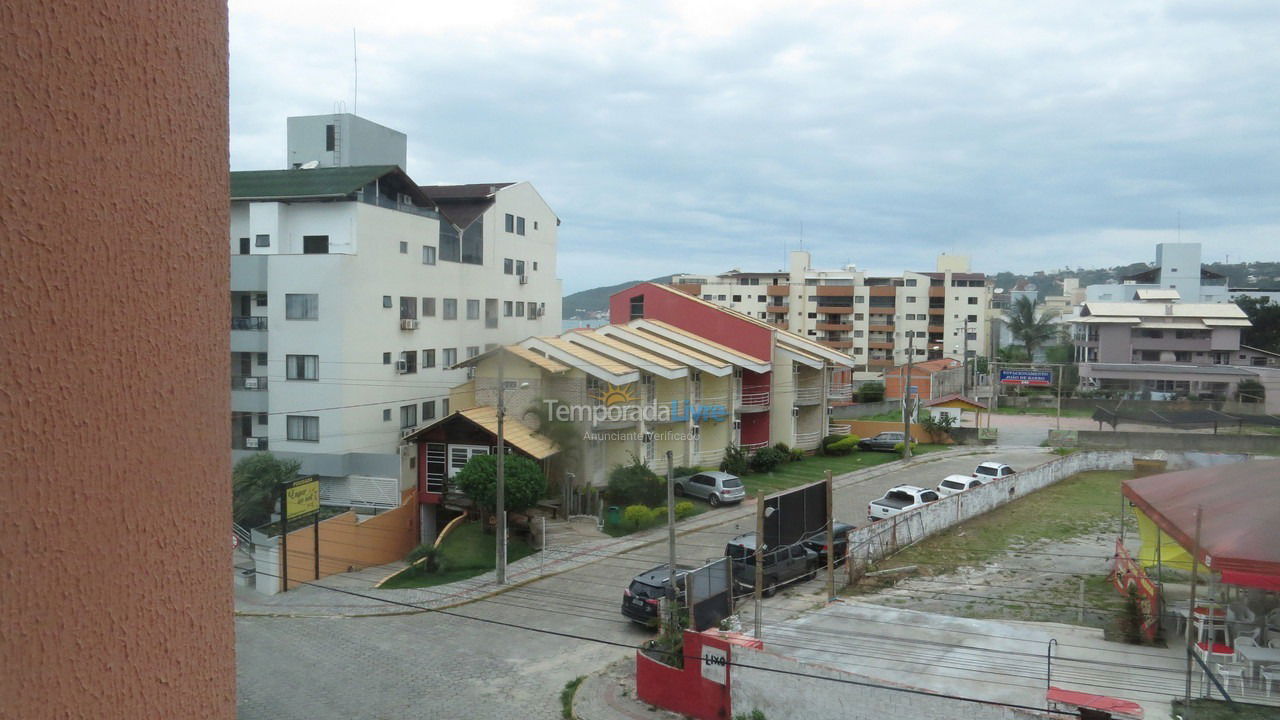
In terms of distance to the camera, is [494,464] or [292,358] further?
[292,358]

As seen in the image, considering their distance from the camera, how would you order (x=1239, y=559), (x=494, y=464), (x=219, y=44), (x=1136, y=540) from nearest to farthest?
(x=219, y=44) < (x=1239, y=559) < (x=1136, y=540) < (x=494, y=464)

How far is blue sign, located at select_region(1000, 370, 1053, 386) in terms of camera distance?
4862 centimetres

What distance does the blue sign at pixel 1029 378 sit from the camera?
48.6 m

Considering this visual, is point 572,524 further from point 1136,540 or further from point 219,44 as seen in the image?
point 219,44

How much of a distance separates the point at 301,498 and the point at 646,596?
900 cm

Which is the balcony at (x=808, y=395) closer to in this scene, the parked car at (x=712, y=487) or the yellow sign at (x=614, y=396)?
the parked car at (x=712, y=487)

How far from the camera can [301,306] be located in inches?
1022

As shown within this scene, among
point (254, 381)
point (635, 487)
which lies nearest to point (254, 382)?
point (254, 381)

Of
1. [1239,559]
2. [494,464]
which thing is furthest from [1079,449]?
[1239,559]

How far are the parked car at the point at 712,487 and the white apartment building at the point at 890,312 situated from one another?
41.9 m

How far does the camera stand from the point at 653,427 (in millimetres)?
27281

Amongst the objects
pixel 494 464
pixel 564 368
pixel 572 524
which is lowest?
pixel 572 524

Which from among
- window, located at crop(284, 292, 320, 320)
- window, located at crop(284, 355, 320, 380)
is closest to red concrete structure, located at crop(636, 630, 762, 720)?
window, located at crop(284, 355, 320, 380)

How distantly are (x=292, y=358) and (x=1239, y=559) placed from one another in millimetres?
23977
